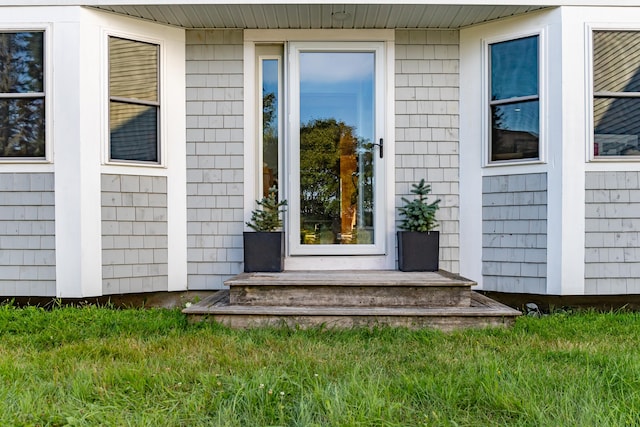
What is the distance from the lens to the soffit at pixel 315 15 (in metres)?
3.61

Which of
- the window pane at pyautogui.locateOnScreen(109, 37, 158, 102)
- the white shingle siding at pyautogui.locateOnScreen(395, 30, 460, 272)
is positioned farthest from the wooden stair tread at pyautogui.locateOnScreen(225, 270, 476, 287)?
the window pane at pyautogui.locateOnScreen(109, 37, 158, 102)

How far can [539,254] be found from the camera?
12.3 ft

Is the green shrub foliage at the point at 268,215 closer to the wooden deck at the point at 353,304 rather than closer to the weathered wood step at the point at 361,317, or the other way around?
the wooden deck at the point at 353,304

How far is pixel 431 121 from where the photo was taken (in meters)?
4.09

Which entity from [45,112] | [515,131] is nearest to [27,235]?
[45,112]

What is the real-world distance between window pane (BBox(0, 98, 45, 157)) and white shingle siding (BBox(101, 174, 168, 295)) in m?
0.68

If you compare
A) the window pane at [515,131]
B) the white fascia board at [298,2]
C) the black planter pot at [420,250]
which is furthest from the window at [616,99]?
the black planter pot at [420,250]

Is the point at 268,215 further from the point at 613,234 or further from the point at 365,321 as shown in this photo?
the point at 613,234

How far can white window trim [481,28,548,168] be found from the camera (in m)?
3.70

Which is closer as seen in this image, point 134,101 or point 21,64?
point 21,64

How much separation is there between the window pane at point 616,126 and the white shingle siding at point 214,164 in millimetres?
3160

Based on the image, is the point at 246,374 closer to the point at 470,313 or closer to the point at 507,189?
the point at 470,313

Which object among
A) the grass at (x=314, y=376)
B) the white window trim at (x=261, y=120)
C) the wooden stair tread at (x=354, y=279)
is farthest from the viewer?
the white window trim at (x=261, y=120)

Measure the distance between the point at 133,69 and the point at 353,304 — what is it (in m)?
2.84
